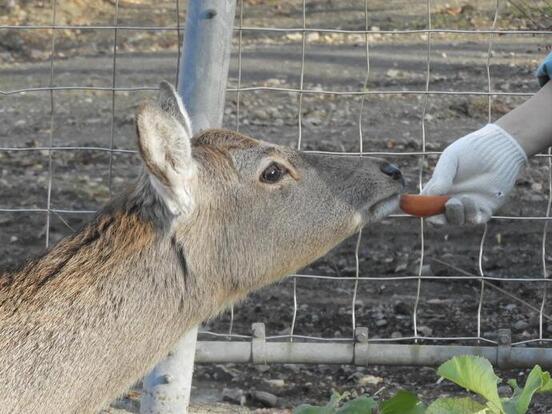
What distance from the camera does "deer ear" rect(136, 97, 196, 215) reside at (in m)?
4.07

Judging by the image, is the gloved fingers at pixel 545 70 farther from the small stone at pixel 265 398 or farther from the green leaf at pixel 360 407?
the small stone at pixel 265 398

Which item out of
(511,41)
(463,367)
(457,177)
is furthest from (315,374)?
(511,41)

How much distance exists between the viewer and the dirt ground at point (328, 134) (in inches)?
262

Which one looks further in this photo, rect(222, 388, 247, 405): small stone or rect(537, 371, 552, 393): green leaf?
rect(222, 388, 247, 405): small stone

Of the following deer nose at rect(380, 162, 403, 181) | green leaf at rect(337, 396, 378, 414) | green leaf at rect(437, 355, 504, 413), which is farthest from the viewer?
deer nose at rect(380, 162, 403, 181)

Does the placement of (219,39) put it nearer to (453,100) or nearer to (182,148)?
(182,148)

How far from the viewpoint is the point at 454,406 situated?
172 inches

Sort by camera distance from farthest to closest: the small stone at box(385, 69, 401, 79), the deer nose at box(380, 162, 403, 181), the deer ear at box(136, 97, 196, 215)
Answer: the small stone at box(385, 69, 401, 79) → the deer nose at box(380, 162, 403, 181) → the deer ear at box(136, 97, 196, 215)

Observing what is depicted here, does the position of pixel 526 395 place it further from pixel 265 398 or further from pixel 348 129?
pixel 348 129

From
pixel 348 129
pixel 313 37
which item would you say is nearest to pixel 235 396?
pixel 348 129

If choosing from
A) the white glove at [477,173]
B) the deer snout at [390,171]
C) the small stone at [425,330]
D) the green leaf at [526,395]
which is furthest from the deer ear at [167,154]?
the small stone at [425,330]

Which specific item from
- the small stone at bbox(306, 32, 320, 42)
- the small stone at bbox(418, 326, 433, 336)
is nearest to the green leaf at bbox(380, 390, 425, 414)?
the small stone at bbox(418, 326, 433, 336)

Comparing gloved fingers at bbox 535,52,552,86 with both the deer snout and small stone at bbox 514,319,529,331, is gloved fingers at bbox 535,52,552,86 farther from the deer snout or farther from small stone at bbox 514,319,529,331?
small stone at bbox 514,319,529,331

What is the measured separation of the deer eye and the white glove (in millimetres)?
685
